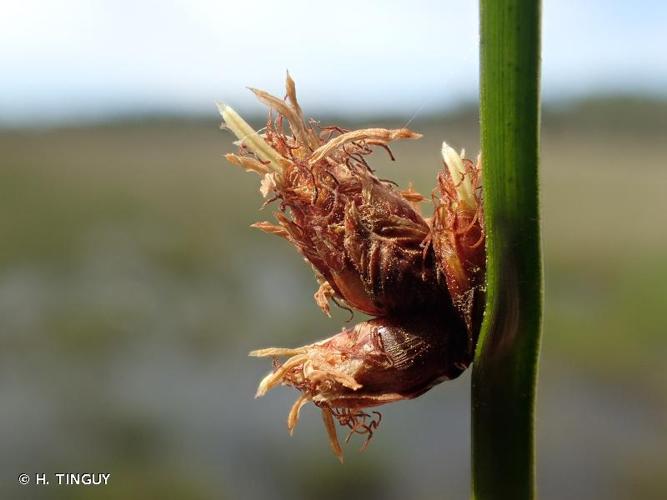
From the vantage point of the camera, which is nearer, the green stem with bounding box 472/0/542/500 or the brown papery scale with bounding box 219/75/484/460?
the green stem with bounding box 472/0/542/500

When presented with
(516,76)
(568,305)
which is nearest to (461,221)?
(516,76)

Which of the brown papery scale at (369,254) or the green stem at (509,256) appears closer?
the green stem at (509,256)

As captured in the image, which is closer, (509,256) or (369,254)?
(509,256)
